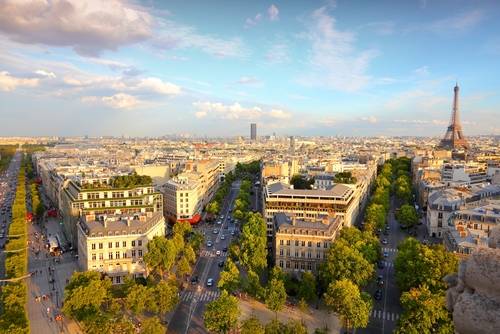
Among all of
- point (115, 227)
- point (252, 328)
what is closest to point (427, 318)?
point (252, 328)

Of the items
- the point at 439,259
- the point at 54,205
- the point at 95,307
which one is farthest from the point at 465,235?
the point at 54,205

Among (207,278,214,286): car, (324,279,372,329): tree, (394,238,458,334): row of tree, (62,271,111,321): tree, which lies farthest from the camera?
(207,278,214,286): car

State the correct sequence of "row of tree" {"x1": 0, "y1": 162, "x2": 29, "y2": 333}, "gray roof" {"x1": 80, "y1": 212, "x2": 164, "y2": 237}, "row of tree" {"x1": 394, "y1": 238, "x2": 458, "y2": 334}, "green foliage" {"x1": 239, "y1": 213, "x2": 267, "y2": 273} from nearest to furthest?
"row of tree" {"x1": 394, "y1": 238, "x2": 458, "y2": 334}
"row of tree" {"x1": 0, "y1": 162, "x2": 29, "y2": 333}
"green foliage" {"x1": 239, "y1": 213, "x2": 267, "y2": 273}
"gray roof" {"x1": 80, "y1": 212, "x2": 164, "y2": 237}

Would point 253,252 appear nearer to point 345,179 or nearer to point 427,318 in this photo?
point 427,318

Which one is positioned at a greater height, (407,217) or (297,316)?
(407,217)

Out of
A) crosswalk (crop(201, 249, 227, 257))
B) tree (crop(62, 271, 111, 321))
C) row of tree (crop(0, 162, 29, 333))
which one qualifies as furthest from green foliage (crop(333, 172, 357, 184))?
row of tree (crop(0, 162, 29, 333))

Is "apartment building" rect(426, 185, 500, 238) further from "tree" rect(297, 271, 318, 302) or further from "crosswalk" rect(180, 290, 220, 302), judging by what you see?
"crosswalk" rect(180, 290, 220, 302)

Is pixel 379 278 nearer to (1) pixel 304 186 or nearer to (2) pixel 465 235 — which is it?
(2) pixel 465 235
